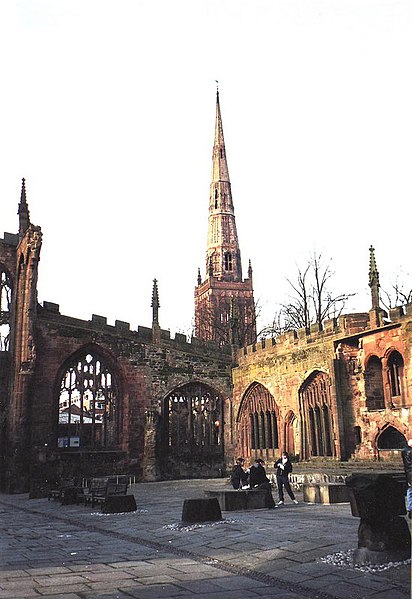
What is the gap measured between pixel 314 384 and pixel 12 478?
11835 millimetres

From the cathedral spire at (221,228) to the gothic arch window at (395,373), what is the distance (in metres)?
43.8

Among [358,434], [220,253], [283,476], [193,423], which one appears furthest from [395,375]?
[220,253]

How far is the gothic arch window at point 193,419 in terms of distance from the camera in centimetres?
2844

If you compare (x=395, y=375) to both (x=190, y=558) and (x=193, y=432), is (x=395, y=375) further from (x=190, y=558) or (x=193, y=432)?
(x=190, y=558)

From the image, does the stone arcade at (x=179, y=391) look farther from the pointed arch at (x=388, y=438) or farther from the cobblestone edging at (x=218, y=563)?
the cobblestone edging at (x=218, y=563)

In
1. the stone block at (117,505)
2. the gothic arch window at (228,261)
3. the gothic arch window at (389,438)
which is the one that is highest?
the gothic arch window at (228,261)

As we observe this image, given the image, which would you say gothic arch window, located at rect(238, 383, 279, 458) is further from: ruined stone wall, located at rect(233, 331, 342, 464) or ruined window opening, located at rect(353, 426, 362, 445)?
ruined window opening, located at rect(353, 426, 362, 445)

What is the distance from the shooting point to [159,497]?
61.5 feet

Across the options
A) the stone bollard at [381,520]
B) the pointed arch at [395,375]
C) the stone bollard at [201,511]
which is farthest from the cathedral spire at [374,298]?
the stone bollard at [381,520]

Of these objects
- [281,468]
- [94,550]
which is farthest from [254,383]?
[94,550]

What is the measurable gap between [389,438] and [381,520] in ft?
46.5

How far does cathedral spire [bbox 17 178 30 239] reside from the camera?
2691 cm

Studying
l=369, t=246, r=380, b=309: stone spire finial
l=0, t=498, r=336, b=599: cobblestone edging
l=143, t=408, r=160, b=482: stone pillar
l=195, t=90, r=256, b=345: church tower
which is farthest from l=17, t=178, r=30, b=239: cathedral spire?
l=195, t=90, r=256, b=345: church tower

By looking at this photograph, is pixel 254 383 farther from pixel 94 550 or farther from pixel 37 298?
pixel 94 550
